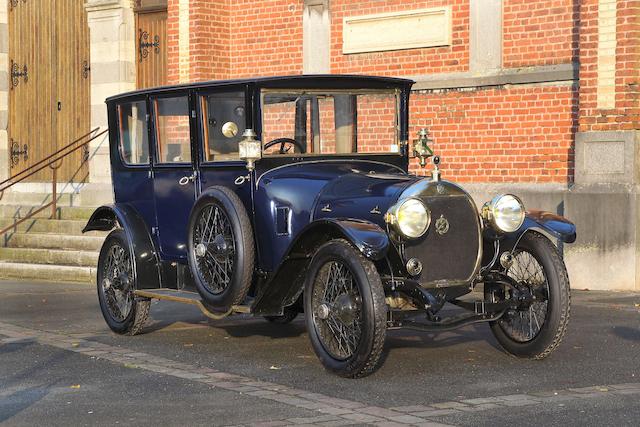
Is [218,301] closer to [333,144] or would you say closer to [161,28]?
[333,144]

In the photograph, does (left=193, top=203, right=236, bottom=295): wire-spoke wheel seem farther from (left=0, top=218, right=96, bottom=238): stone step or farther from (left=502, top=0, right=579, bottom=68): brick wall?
(left=0, top=218, right=96, bottom=238): stone step

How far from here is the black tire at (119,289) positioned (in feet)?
33.4

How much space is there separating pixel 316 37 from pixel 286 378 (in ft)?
32.5

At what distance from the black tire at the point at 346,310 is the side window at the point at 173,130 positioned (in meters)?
2.09

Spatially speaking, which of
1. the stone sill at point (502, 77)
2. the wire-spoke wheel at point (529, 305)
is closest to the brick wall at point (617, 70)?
the stone sill at point (502, 77)

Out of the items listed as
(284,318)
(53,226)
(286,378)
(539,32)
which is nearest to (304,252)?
(286,378)

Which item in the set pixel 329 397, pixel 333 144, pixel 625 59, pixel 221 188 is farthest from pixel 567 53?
pixel 329 397

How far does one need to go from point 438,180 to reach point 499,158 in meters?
6.86

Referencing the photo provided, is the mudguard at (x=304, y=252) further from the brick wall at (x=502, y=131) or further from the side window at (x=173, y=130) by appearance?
the brick wall at (x=502, y=131)

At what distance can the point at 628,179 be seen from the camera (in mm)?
13422

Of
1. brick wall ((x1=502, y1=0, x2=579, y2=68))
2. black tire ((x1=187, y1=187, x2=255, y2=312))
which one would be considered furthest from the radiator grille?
brick wall ((x1=502, y1=0, x2=579, y2=68))

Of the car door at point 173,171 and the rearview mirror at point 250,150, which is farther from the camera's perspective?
the car door at point 173,171

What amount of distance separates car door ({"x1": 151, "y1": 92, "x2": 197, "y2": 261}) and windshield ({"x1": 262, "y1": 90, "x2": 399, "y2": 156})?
0.78 meters

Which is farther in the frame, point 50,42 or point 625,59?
point 50,42
